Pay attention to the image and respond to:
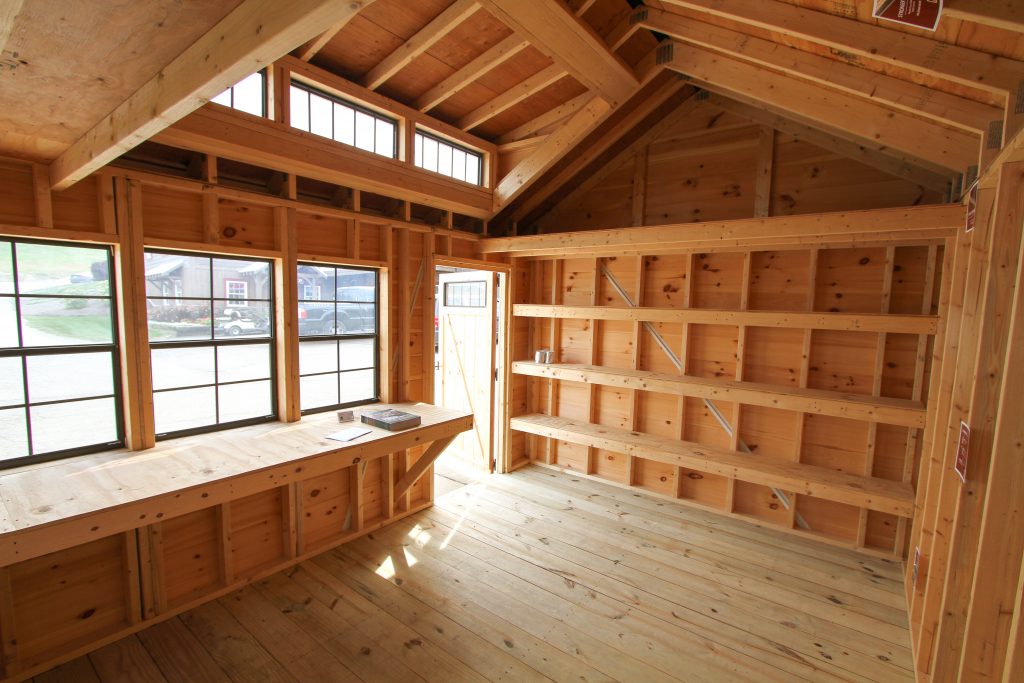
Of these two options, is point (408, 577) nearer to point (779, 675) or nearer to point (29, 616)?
point (29, 616)

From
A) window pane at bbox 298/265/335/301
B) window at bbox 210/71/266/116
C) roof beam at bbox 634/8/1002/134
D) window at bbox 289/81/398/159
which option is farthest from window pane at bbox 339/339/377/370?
roof beam at bbox 634/8/1002/134

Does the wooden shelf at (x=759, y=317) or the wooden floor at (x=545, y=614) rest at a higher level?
the wooden shelf at (x=759, y=317)

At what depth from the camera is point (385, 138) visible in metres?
3.95

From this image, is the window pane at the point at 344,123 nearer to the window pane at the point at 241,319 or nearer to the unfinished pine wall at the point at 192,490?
the unfinished pine wall at the point at 192,490

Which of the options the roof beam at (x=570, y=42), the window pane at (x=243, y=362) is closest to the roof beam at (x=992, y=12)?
the roof beam at (x=570, y=42)

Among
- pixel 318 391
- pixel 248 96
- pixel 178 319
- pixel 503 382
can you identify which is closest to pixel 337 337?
pixel 318 391

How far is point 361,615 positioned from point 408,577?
18.7 inches

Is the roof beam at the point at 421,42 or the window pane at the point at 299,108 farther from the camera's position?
the window pane at the point at 299,108

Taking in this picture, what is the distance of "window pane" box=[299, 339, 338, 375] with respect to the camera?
3740 mm

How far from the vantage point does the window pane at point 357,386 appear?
4047mm

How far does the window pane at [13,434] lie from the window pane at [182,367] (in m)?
0.62

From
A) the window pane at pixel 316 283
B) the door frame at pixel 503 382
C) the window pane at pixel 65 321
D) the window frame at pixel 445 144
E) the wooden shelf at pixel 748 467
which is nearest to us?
the window pane at pixel 65 321

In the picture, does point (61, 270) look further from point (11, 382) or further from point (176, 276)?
point (11, 382)

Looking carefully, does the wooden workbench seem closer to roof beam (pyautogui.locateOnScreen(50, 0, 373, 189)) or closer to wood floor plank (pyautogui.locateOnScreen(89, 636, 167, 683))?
wood floor plank (pyautogui.locateOnScreen(89, 636, 167, 683))
